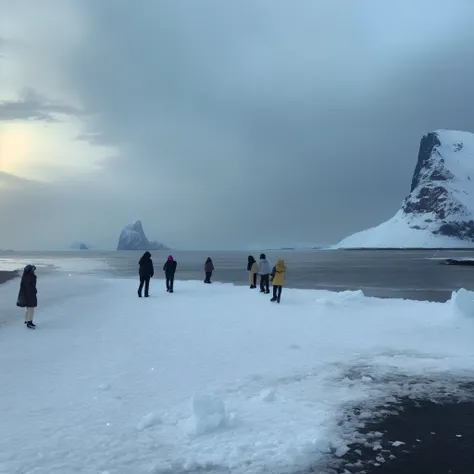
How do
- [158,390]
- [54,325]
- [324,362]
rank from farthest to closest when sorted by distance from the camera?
1. [54,325]
2. [324,362]
3. [158,390]

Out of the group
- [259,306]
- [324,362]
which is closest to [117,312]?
[259,306]

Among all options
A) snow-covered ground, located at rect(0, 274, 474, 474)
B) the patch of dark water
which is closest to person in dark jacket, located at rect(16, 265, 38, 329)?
snow-covered ground, located at rect(0, 274, 474, 474)

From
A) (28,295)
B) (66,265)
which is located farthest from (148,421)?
(66,265)

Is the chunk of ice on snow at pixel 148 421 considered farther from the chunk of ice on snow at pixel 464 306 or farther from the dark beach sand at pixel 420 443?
the chunk of ice on snow at pixel 464 306

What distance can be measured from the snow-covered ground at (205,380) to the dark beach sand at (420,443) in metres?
0.42

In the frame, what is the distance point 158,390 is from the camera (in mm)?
8094

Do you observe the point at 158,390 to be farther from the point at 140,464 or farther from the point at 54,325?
the point at 54,325

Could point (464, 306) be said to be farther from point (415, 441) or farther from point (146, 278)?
point (146, 278)

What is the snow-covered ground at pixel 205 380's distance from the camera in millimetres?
5789

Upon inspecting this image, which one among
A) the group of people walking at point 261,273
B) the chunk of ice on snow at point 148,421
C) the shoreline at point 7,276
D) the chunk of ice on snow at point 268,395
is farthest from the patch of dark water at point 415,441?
the shoreline at point 7,276

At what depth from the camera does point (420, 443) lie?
20.0ft

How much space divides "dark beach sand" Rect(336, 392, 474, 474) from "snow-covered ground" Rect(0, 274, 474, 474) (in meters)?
0.42

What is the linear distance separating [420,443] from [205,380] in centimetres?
400

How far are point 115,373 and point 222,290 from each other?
1700cm
